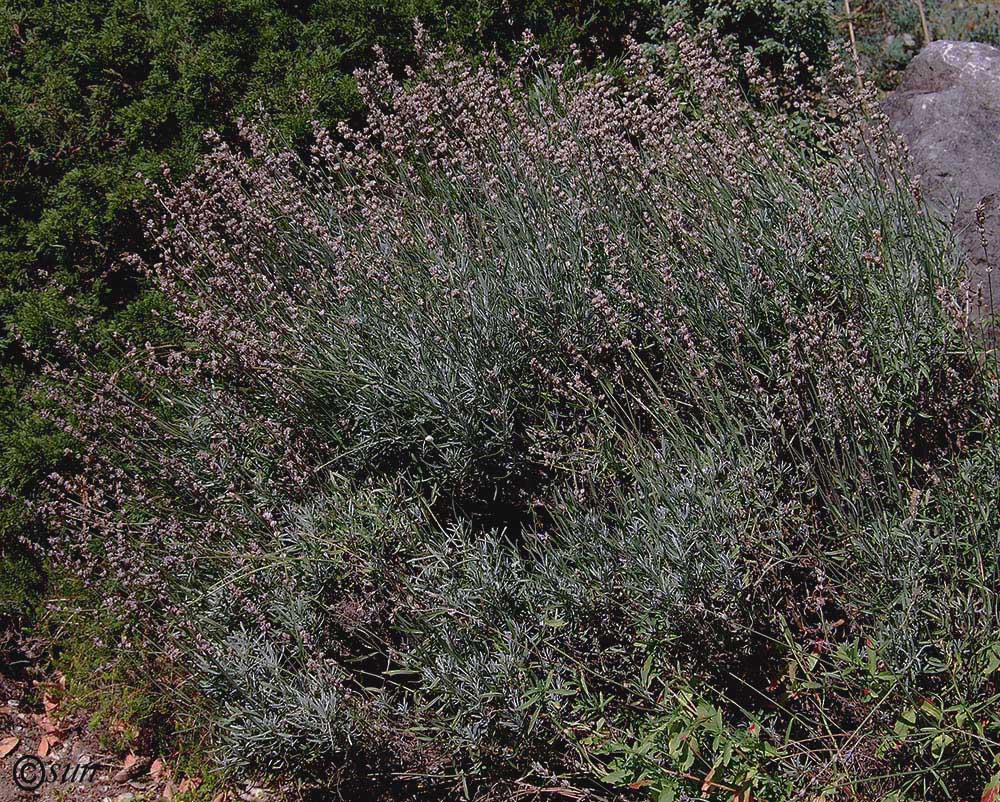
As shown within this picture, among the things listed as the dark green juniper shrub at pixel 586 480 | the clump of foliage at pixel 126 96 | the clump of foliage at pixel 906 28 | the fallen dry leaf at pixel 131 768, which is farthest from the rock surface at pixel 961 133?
the fallen dry leaf at pixel 131 768

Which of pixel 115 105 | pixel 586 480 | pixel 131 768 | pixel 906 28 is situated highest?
pixel 115 105

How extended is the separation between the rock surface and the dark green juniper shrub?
603mm

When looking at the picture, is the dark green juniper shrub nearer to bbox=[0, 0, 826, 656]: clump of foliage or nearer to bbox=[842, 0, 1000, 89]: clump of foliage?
bbox=[0, 0, 826, 656]: clump of foliage

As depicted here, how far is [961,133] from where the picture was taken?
4320mm

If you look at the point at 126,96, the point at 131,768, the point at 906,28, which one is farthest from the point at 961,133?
the point at 131,768

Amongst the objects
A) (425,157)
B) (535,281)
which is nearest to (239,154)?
(425,157)

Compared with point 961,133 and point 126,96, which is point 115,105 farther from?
point 961,133

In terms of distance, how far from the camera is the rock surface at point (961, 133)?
158 inches

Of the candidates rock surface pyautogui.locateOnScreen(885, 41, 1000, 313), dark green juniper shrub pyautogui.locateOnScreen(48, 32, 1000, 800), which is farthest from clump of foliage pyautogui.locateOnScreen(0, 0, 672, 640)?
rock surface pyautogui.locateOnScreen(885, 41, 1000, 313)

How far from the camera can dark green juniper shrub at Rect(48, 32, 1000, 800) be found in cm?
276

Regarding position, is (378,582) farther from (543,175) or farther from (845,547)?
A: (543,175)

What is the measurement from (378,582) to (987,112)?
11.3ft

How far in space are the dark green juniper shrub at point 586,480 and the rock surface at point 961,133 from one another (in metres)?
0.60

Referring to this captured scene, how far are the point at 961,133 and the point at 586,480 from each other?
255cm
